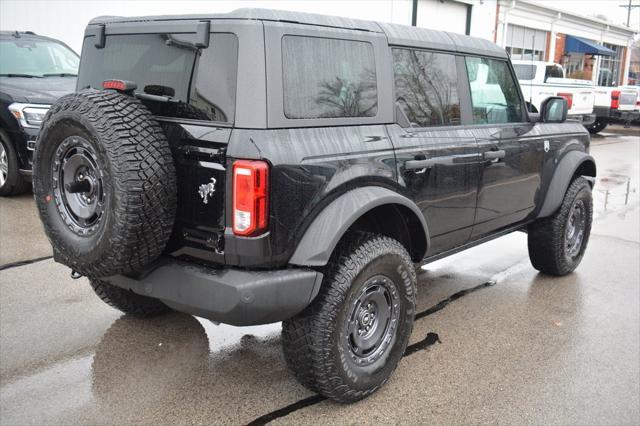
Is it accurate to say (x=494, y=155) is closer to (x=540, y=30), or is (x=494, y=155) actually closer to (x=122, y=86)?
(x=122, y=86)

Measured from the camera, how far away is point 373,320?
342 centimetres

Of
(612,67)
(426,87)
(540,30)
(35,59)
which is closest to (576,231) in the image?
(426,87)

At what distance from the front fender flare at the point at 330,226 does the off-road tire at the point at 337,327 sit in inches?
7.4

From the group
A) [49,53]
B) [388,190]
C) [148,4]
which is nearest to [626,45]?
[148,4]

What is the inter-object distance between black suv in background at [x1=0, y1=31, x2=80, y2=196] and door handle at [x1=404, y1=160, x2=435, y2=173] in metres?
5.37

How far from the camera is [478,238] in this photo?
14.8 feet

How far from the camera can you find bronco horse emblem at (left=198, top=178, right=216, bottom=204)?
9.22 feet

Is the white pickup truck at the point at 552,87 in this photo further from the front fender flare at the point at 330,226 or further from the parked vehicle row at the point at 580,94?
the front fender flare at the point at 330,226

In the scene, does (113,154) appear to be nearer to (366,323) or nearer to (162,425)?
(162,425)

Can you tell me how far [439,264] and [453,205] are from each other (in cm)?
194

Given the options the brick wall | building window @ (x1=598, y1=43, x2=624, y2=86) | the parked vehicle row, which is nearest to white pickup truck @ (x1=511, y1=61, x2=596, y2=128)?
the parked vehicle row

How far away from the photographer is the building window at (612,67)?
38.8 m

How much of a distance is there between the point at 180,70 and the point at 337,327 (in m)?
1.49

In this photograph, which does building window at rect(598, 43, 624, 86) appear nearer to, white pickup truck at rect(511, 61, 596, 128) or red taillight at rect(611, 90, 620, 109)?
red taillight at rect(611, 90, 620, 109)
